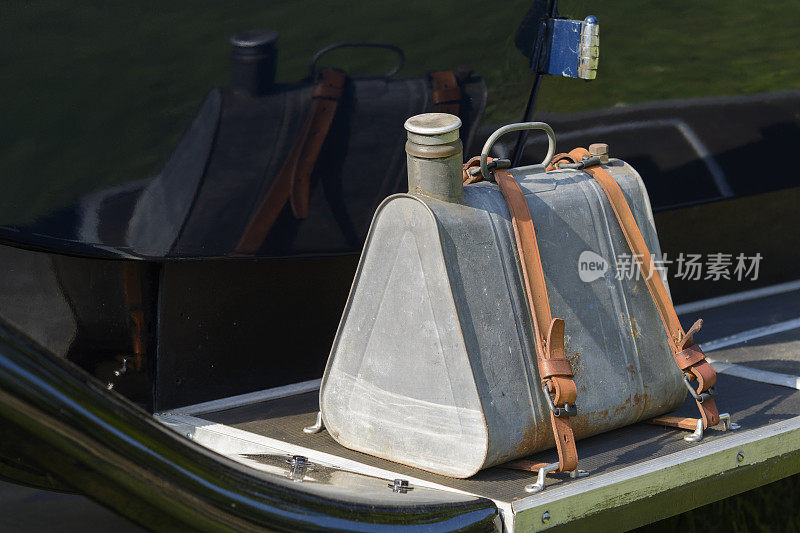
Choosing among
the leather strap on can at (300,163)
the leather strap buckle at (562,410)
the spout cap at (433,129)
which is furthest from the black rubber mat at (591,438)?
the spout cap at (433,129)

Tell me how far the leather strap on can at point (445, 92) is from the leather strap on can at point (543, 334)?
293 millimetres

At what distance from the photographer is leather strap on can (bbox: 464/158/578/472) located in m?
1.47

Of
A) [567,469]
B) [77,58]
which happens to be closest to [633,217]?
[567,469]

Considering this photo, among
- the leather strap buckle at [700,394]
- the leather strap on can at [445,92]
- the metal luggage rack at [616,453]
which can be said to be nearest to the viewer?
the metal luggage rack at [616,453]

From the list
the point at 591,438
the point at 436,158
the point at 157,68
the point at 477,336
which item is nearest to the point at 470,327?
the point at 477,336

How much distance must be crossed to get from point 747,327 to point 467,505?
4.34 feet

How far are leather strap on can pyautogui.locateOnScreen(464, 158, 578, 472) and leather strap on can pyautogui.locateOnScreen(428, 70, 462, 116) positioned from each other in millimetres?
293

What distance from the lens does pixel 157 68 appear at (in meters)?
1.55

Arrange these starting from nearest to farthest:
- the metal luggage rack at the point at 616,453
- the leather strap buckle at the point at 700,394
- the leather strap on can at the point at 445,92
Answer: the metal luggage rack at the point at 616,453 → the leather strap buckle at the point at 700,394 → the leather strap on can at the point at 445,92

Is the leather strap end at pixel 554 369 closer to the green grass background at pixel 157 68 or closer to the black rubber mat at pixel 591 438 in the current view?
the black rubber mat at pixel 591 438

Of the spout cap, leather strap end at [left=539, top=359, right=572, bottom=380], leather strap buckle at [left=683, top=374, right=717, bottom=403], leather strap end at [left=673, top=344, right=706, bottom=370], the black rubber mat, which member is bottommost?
the black rubber mat

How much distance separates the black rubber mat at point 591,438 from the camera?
149cm

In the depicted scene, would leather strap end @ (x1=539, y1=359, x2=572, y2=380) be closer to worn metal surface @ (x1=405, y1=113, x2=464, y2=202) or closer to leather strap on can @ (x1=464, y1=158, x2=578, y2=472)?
leather strap on can @ (x1=464, y1=158, x2=578, y2=472)

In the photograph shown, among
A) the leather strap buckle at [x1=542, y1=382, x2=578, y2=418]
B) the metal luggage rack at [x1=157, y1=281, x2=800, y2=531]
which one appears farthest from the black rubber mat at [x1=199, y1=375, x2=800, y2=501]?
the leather strap buckle at [x1=542, y1=382, x2=578, y2=418]
